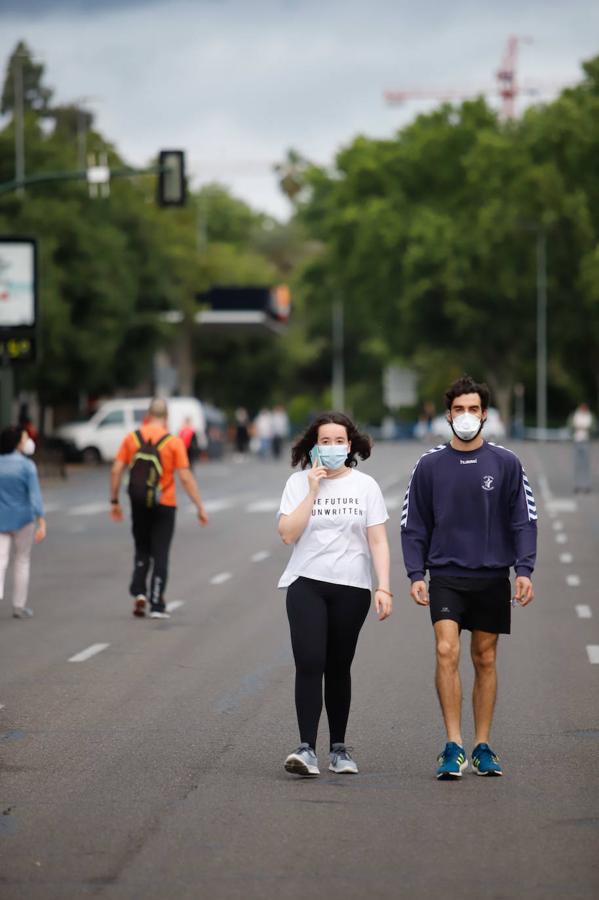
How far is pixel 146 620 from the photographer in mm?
16125

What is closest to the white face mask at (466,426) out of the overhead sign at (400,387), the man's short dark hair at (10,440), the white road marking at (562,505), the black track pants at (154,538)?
the black track pants at (154,538)

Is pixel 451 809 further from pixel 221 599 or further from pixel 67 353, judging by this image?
pixel 67 353

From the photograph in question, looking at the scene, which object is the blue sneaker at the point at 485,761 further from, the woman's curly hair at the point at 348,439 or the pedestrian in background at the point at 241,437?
the pedestrian in background at the point at 241,437

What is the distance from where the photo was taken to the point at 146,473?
15797 millimetres

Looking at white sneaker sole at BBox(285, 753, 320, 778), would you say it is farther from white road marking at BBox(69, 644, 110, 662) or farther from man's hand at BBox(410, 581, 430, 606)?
white road marking at BBox(69, 644, 110, 662)

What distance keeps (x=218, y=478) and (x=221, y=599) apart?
1200 inches

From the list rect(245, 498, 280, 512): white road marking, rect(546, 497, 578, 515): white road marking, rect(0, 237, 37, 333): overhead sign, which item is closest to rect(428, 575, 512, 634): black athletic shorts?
rect(546, 497, 578, 515): white road marking

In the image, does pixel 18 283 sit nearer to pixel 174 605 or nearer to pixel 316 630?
pixel 174 605

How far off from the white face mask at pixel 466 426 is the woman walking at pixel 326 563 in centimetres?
41

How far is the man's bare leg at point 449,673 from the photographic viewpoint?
848 cm

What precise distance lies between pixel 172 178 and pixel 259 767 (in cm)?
2358

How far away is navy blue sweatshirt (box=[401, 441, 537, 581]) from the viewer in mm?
8469

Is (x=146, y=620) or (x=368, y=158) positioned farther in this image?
(x=368, y=158)

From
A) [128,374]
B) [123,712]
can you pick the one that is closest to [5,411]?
[128,374]
